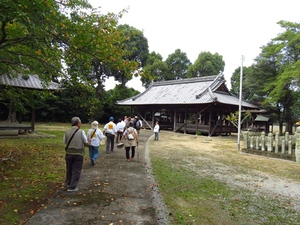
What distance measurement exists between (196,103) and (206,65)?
20635mm

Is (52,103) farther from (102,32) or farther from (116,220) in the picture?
(116,220)

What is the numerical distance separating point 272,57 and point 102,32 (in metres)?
21.4

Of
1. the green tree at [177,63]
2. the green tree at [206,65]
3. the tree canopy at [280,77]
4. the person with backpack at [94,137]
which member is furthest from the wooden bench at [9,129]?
the green tree at [177,63]

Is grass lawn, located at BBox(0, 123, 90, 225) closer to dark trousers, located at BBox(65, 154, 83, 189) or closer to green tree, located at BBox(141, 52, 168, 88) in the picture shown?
dark trousers, located at BBox(65, 154, 83, 189)

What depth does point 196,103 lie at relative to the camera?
69.9 feet

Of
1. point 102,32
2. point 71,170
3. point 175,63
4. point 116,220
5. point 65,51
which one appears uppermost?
point 175,63

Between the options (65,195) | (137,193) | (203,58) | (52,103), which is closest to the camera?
(65,195)

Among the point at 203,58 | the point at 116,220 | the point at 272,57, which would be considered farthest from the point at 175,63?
the point at 116,220

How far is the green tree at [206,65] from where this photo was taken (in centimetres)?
3976

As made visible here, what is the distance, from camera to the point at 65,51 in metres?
6.27

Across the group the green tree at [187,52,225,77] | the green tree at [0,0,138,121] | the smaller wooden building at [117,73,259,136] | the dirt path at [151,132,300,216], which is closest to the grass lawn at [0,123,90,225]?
the green tree at [0,0,138,121]

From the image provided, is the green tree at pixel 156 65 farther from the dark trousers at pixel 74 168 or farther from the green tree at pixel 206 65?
the dark trousers at pixel 74 168

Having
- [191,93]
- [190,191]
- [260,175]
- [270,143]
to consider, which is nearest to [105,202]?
[190,191]

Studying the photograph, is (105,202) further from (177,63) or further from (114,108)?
(177,63)
